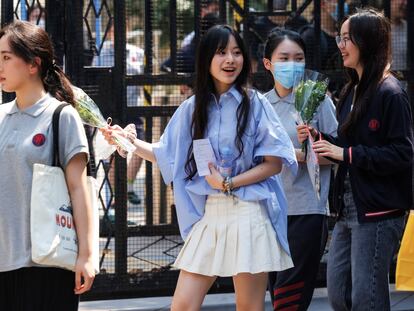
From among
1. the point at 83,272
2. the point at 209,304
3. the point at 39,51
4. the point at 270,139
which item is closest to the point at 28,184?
the point at 83,272

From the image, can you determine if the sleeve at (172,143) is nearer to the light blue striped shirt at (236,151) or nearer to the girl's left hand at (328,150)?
the light blue striped shirt at (236,151)

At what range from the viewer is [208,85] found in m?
5.03

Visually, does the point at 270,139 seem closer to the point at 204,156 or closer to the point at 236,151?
the point at 236,151

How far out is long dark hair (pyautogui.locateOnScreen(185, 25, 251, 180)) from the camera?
16.1ft

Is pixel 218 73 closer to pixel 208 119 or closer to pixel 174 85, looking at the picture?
pixel 208 119

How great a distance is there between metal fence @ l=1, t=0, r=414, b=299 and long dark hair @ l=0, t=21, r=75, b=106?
8.64ft

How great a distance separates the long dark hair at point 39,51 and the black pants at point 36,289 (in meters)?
0.70

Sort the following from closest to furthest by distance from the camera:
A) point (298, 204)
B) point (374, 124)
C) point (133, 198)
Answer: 1. point (374, 124)
2. point (298, 204)
3. point (133, 198)

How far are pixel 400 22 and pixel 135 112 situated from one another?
187cm

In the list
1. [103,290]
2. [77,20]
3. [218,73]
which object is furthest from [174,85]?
[218,73]

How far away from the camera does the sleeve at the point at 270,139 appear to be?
16.2 feet

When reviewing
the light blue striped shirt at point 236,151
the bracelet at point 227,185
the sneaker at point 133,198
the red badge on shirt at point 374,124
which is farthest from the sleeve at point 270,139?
the sneaker at point 133,198

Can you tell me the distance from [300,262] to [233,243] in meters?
0.89

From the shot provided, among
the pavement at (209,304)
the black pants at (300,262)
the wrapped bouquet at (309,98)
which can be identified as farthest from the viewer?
the pavement at (209,304)
